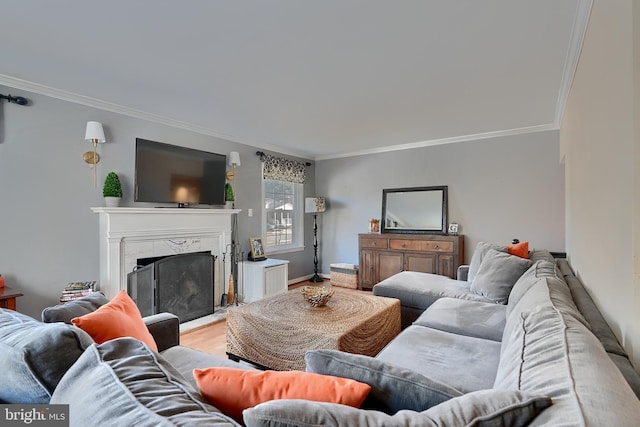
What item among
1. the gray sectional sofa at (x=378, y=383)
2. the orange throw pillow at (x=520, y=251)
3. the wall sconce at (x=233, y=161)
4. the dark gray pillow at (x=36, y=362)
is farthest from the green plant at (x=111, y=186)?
the orange throw pillow at (x=520, y=251)

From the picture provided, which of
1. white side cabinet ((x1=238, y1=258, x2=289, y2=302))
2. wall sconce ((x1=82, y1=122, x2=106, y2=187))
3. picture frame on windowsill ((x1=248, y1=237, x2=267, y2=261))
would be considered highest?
wall sconce ((x1=82, y1=122, x2=106, y2=187))

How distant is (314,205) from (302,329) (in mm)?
3596

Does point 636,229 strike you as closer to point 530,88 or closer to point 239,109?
point 530,88

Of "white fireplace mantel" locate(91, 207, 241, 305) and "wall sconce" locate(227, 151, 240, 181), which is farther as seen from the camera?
"wall sconce" locate(227, 151, 240, 181)

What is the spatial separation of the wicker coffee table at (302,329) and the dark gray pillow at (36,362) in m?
1.35

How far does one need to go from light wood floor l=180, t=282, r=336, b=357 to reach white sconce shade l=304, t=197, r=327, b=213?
8.40ft

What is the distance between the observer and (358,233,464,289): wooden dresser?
14.4 feet

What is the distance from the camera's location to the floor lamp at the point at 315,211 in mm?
5569

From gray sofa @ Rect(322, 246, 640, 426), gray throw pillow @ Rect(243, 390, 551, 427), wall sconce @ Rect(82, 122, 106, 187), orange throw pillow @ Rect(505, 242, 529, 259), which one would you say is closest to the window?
wall sconce @ Rect(82, 122, 106, 187)

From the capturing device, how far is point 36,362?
82 centimetres

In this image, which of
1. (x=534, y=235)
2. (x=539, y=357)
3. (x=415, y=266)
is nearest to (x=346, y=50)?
(x=539, y=357)

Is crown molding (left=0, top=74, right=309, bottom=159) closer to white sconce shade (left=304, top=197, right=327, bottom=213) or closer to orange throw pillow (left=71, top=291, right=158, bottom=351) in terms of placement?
white sconce shade (left=304, top=197, right=327, bottom=213)

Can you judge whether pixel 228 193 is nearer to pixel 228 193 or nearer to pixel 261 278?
pixel 228 193

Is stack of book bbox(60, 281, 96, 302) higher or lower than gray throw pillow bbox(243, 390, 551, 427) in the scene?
lower
